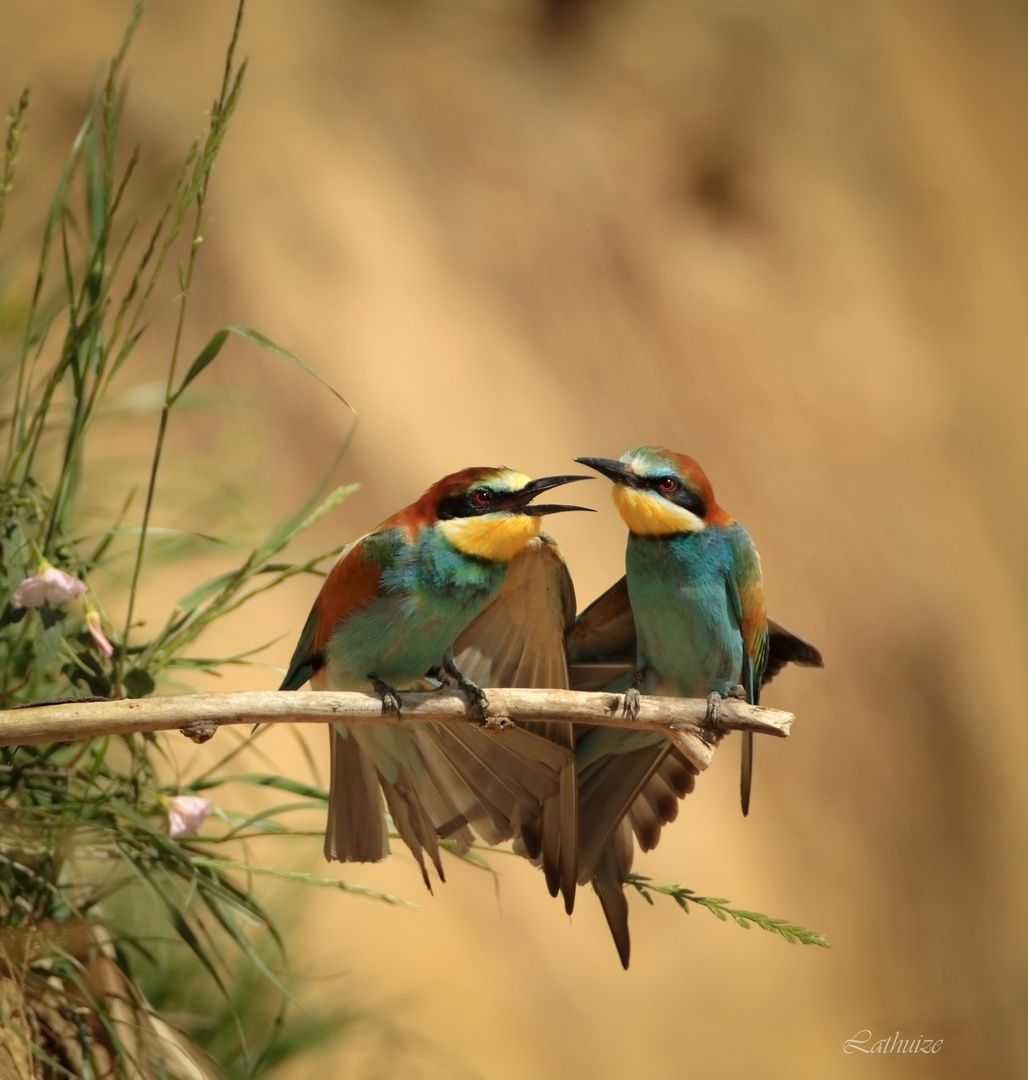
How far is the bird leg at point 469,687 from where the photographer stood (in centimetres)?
130

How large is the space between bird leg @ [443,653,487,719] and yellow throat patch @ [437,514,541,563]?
0.51ft

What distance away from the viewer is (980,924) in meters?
3.58

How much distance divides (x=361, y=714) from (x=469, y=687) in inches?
7.9

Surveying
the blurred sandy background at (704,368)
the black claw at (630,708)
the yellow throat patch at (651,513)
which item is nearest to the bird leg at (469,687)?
the black claw at (630,708)

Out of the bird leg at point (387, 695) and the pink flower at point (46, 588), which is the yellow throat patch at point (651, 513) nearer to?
the bird leg at point (387, 695)

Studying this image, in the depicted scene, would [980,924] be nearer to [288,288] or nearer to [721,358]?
[721,358]

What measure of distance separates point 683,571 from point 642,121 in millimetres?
2619

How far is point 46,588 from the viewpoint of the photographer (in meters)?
1.34

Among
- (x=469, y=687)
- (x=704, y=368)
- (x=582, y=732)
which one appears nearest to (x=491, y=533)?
(x=469, y=687)

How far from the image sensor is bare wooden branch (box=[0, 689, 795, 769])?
1127 mm

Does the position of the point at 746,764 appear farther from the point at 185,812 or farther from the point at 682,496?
the point at 185,812

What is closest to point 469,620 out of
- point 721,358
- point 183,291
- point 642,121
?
point 183,291

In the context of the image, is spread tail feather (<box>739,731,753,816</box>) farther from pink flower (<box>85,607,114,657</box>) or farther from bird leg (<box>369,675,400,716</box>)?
pink flower (<box>85,607,114,657</box>)
